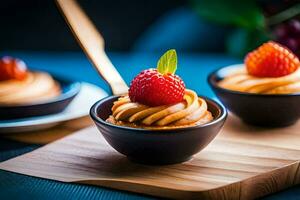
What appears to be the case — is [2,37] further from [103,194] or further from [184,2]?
[103,194]

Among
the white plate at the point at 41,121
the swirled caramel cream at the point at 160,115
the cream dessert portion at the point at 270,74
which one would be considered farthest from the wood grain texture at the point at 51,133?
the cream dessert portion at the point at 270,74

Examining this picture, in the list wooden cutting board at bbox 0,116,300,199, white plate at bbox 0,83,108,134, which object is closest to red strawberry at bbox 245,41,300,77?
wooden cutting board at bbox 0,116,300,199

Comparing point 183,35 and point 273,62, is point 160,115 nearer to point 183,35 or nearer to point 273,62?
point 273,62

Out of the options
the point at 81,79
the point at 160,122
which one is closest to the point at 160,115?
the point at 160,122

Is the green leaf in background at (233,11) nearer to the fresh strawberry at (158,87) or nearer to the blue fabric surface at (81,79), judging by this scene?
the blue fabric surface at (81,79)

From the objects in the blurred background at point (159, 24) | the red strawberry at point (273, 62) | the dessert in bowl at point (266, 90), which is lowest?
the blurred background at point (159, 24)

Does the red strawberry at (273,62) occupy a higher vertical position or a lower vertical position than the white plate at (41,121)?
higher

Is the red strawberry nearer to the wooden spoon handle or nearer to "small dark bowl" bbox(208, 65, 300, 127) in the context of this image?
"small dark bowl" bbox(208, 65, 300, 127)

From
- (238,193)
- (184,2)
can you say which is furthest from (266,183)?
(184,2)
